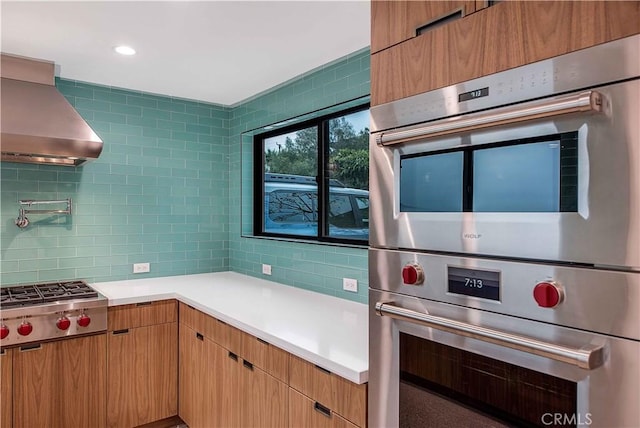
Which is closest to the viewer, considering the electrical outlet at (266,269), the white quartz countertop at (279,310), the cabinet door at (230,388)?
the white quartz countertop at (279,310)

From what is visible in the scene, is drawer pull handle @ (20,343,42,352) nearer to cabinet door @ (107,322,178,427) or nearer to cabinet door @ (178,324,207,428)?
cabinet door @ (107,322,178,427)

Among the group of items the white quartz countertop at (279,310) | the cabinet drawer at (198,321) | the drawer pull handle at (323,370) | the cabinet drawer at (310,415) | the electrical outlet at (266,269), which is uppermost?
the electrical outlet at (266,269)

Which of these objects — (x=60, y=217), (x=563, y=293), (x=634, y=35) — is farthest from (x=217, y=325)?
(x=634, y=35)

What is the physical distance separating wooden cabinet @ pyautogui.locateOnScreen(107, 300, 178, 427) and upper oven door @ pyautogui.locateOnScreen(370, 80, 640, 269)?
6.63 ft

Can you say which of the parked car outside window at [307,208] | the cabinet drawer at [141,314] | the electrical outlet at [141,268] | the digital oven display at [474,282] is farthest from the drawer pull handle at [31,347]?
the digital oven display at [474,282]

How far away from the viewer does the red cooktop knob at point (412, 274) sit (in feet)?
3.69

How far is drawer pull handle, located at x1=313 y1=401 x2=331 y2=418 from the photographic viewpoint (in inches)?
61.4

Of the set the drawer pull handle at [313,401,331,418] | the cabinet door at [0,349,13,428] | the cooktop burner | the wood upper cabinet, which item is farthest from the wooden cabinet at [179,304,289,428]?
the wood upper cabinet

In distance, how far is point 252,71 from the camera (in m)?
2.76

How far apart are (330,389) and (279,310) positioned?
0.80m

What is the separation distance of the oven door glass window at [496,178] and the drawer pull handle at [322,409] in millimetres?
859

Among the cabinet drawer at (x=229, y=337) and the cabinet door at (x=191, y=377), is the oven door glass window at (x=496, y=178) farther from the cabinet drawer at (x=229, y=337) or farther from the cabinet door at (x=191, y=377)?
the cabinet door at (x=191, y=377)

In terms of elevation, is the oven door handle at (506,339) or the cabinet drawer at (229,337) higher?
the oven door handle at (506,339)

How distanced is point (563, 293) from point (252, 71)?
2.39 meters
